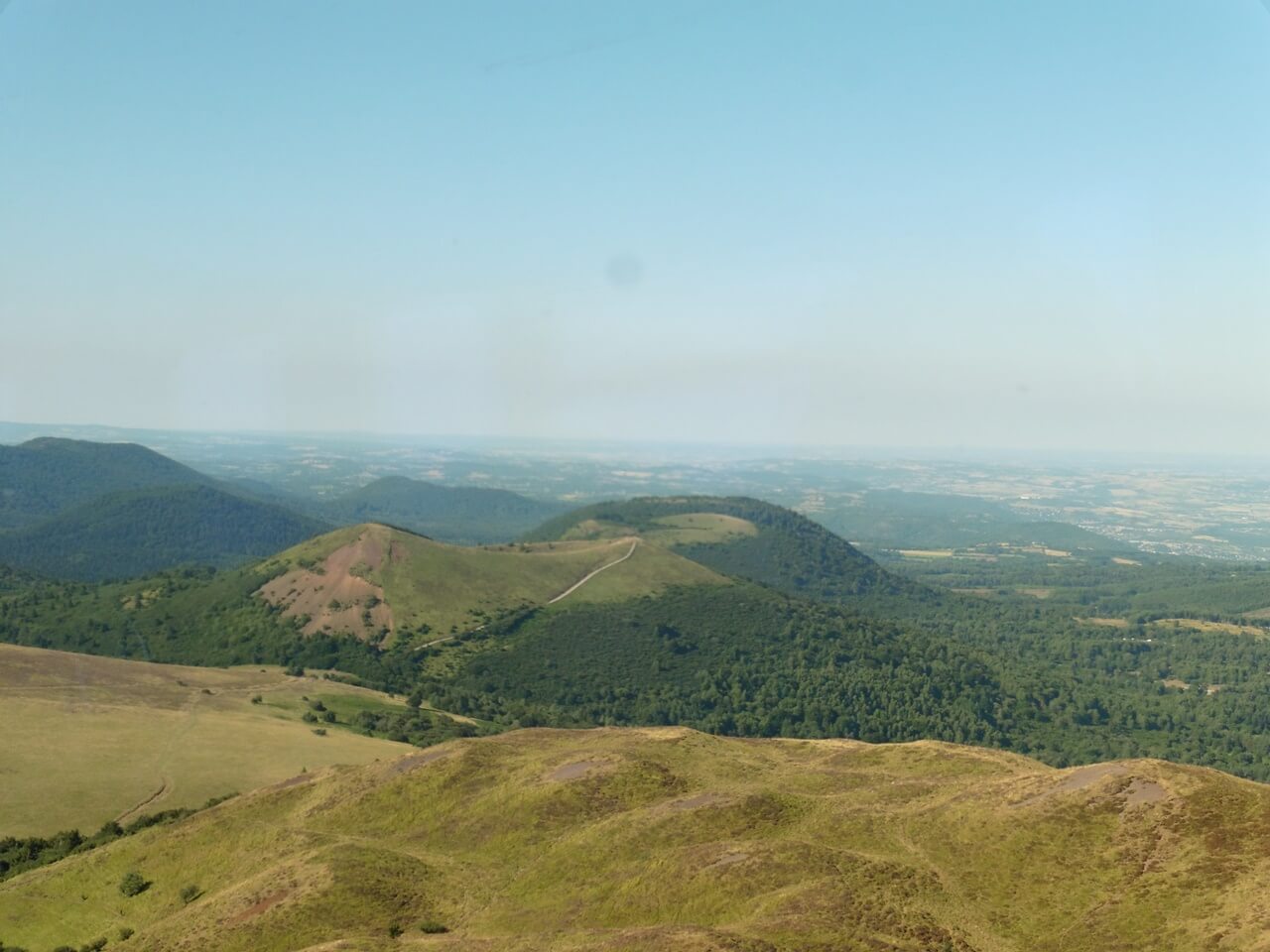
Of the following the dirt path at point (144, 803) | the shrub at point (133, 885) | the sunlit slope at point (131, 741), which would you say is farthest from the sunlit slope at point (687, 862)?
the sunlit slope at point (131, 741)

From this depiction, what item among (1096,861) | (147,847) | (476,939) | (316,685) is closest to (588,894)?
(476,939)

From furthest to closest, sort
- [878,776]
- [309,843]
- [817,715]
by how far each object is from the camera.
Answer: [817,715], [878,776], [309,843]

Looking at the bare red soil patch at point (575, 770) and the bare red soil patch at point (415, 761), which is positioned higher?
the bare red soil patch at point (575, 770)

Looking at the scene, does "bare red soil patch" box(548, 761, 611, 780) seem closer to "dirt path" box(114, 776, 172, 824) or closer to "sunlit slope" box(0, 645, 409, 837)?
"sunlit slope" box(0, 645, 409, 837)

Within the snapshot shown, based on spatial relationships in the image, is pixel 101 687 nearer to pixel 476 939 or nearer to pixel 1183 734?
pixel 476 939

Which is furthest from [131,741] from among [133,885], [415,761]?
[133,885]

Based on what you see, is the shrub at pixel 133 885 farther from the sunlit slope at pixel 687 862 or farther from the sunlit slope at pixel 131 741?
the sunlit slope at pixel 131 741
